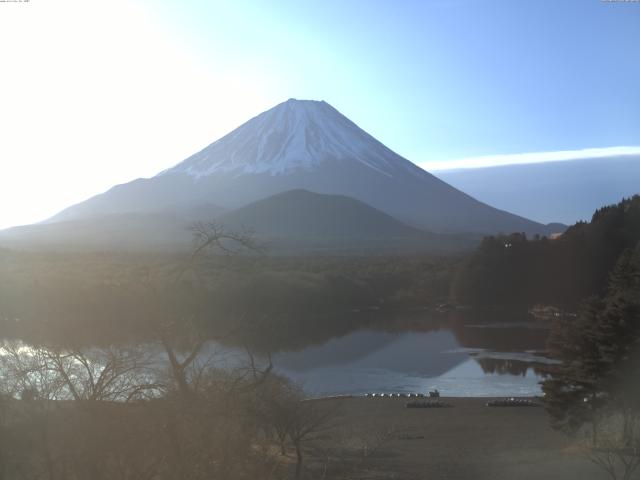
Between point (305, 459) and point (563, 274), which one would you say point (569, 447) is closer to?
point (305, 459)

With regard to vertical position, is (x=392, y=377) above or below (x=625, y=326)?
below

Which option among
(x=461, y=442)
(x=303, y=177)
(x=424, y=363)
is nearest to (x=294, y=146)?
(x=303, y=177)

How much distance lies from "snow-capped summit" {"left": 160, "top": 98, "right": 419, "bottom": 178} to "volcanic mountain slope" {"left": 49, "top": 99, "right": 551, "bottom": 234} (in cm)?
13

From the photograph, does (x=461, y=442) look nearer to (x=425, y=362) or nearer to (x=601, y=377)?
(x=601, y=377)

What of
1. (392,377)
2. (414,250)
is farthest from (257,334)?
(414,250)

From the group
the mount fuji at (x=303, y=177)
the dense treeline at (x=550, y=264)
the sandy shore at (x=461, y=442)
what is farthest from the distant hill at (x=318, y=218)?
the sandy shore at (x=461, y=442)

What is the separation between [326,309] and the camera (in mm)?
32750

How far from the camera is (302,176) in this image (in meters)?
96.5

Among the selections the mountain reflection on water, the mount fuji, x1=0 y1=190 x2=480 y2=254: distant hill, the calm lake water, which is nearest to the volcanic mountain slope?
the mount fuji

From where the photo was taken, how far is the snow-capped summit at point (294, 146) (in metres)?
96.5

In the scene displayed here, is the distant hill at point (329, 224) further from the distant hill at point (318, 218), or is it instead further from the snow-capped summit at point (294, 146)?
the snow-capped summit at point (294, 146)

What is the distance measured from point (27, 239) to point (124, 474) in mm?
66302

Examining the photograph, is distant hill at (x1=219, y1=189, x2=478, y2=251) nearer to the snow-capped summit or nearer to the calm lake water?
the snow-capped summit

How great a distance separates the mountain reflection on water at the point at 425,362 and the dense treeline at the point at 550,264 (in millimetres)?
6197
